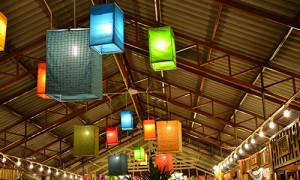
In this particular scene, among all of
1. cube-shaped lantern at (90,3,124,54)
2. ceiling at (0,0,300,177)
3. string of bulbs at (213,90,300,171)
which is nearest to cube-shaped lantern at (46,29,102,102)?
cube-shaped lantern at (90,3,124,54)

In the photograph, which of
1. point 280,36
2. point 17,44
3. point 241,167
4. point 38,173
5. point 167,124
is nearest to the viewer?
point 280,36

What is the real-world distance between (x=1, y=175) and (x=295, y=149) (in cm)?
645

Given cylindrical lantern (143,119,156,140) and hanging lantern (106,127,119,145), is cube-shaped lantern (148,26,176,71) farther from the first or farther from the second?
hanging lantern (106,127,119,145)

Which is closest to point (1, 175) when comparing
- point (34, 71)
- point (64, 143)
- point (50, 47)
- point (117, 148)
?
point (34, 71)

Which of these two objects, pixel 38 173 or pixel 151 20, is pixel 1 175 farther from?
pixel 38 173

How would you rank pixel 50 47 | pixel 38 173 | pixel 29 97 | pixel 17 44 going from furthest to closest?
pixel 38 173, pixel 29 97, pixel 17 44, pixel 50 47

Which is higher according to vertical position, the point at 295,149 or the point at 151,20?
the point at 151,20

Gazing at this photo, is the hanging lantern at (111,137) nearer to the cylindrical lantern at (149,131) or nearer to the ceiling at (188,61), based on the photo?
the cylindrical lantern at (149,131)

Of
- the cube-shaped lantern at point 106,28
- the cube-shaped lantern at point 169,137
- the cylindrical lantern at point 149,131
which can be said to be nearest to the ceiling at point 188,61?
the cube-shaped lantern at point 106,28

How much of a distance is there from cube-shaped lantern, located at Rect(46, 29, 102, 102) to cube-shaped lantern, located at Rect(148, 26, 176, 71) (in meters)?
1.93

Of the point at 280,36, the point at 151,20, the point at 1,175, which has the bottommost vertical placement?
the point at 1,175

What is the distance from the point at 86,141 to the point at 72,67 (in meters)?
5.24

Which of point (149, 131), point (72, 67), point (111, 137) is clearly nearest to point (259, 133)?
point (149, 131)

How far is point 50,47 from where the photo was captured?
152 inches
